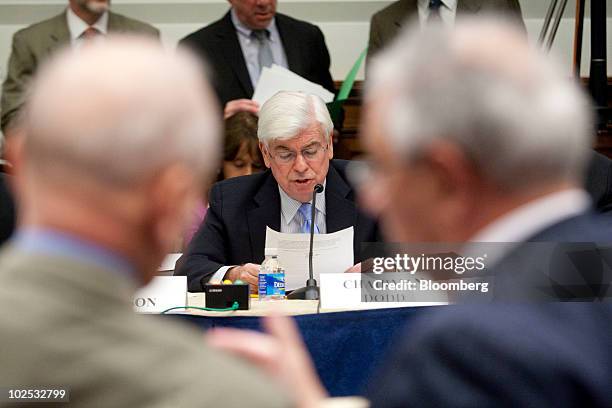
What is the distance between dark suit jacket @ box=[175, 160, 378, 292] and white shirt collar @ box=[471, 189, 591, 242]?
10.1 feet

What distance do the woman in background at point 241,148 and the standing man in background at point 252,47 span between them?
2.18 ft

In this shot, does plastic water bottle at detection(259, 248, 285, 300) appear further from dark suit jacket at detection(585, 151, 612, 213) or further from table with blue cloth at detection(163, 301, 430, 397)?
dark suit jacket at detection(585, 151, 612, 213)

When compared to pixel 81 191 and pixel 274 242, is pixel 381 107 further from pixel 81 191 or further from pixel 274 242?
pixel 274 242

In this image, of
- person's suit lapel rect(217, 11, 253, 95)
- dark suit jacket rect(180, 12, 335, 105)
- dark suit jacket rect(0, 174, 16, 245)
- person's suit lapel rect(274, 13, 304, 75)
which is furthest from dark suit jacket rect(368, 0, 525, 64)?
dark suit jacket rect(0, 174, 16, 245)

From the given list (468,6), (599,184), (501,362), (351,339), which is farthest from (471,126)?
(468,6)

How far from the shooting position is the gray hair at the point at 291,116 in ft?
14.4

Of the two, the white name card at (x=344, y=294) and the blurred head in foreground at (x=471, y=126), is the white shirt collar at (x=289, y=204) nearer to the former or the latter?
the white name card at (x=344, y=294)

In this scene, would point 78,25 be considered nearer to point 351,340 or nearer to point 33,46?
point 33,46

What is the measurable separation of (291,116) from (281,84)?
1065mm

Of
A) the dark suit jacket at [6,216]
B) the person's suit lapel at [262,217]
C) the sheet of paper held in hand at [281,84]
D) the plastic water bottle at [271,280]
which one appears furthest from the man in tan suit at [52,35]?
the dark suit jacket at [6,216]

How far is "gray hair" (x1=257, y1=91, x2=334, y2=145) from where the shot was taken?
4.40 metres

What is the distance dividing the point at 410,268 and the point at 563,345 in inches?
96.8

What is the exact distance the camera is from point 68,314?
101 centimetres

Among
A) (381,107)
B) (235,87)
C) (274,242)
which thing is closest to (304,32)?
(235,87)
